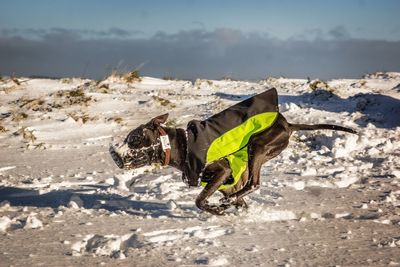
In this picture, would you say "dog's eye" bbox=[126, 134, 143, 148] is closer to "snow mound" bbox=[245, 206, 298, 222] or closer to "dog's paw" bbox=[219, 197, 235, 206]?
"dog's paw" bbox=[219, 197, 235, 206]

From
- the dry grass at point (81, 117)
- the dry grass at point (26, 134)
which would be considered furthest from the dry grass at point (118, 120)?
the dry grass at point (26, 134)

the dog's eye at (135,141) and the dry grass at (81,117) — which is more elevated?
the dog's eye at (135,141)

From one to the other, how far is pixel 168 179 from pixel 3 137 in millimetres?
3929

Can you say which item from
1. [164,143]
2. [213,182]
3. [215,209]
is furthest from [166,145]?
[215,209]

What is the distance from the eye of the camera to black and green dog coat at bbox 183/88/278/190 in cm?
453

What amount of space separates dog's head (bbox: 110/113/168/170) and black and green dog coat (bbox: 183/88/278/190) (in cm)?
31

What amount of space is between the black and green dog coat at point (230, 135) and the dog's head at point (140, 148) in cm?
31

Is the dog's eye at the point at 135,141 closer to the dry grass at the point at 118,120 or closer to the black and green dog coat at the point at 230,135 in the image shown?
the black and green dog coat at the point at 230,135

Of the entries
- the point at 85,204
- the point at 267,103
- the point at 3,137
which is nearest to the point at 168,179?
the point at 85,204

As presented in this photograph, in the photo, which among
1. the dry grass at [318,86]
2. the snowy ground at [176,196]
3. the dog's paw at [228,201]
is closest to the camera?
the snowy ground at [176,196]

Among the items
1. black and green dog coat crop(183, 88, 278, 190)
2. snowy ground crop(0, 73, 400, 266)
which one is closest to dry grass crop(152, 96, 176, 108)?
snowy ground crop(0, 73, 400, 266)

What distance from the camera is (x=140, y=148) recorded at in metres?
4.53

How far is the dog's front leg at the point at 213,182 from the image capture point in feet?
15.0

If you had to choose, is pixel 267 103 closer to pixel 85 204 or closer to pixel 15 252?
pixel 85 204
